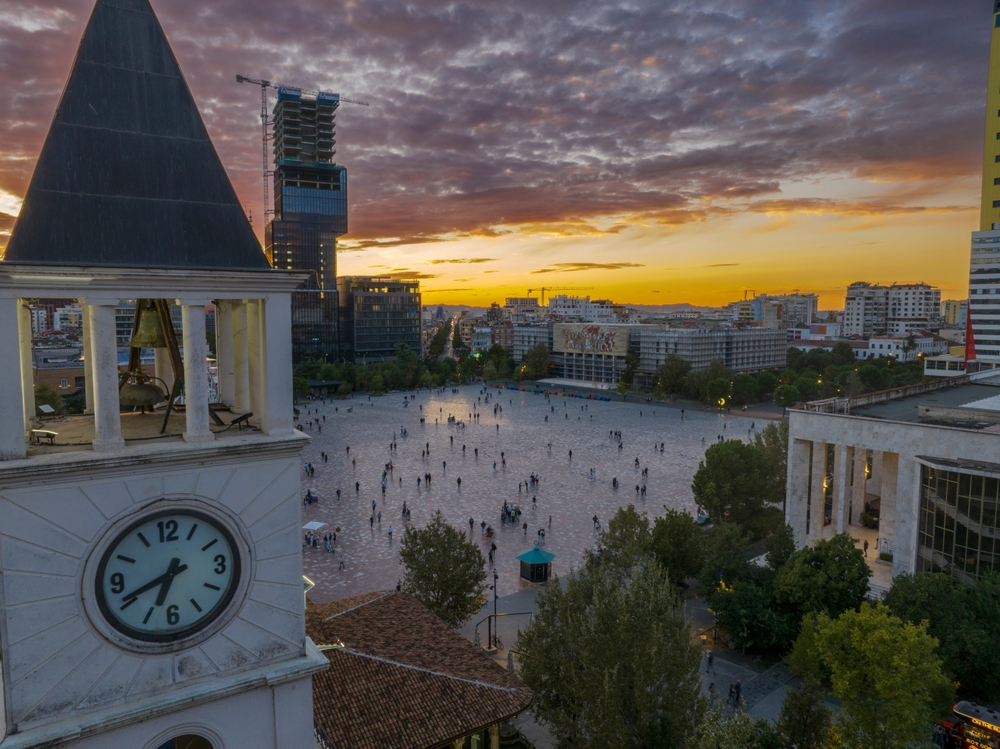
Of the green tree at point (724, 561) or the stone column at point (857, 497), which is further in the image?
the stone column at point (857, 497)

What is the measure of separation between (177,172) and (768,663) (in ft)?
70.4

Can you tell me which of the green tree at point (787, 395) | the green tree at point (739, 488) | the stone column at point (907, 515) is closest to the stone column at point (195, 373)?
the stone column at point (907, 515)

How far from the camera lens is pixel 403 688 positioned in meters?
12.8

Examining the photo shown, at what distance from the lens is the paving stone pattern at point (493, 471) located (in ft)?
99.8

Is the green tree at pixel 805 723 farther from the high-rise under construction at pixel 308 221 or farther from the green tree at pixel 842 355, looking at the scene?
the high-rise under construction at pixel 308 221

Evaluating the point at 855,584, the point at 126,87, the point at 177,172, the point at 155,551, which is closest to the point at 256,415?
the point at 155,551

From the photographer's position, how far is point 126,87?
248 inches

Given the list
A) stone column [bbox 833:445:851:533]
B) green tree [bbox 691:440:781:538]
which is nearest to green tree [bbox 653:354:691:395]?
green tree [bbox 691:440:781:538]

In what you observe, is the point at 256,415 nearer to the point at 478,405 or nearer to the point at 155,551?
the point at 155,551

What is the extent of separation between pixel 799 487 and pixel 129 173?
26927mm

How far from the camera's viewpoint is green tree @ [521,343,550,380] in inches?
4414

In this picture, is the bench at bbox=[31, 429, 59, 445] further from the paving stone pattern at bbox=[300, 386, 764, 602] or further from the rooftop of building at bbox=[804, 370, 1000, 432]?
the rooftop of building at bbox=[804, 370, 1000, 432]

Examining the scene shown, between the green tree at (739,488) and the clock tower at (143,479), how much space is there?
27.1 meters

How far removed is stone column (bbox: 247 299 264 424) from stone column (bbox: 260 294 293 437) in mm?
178
